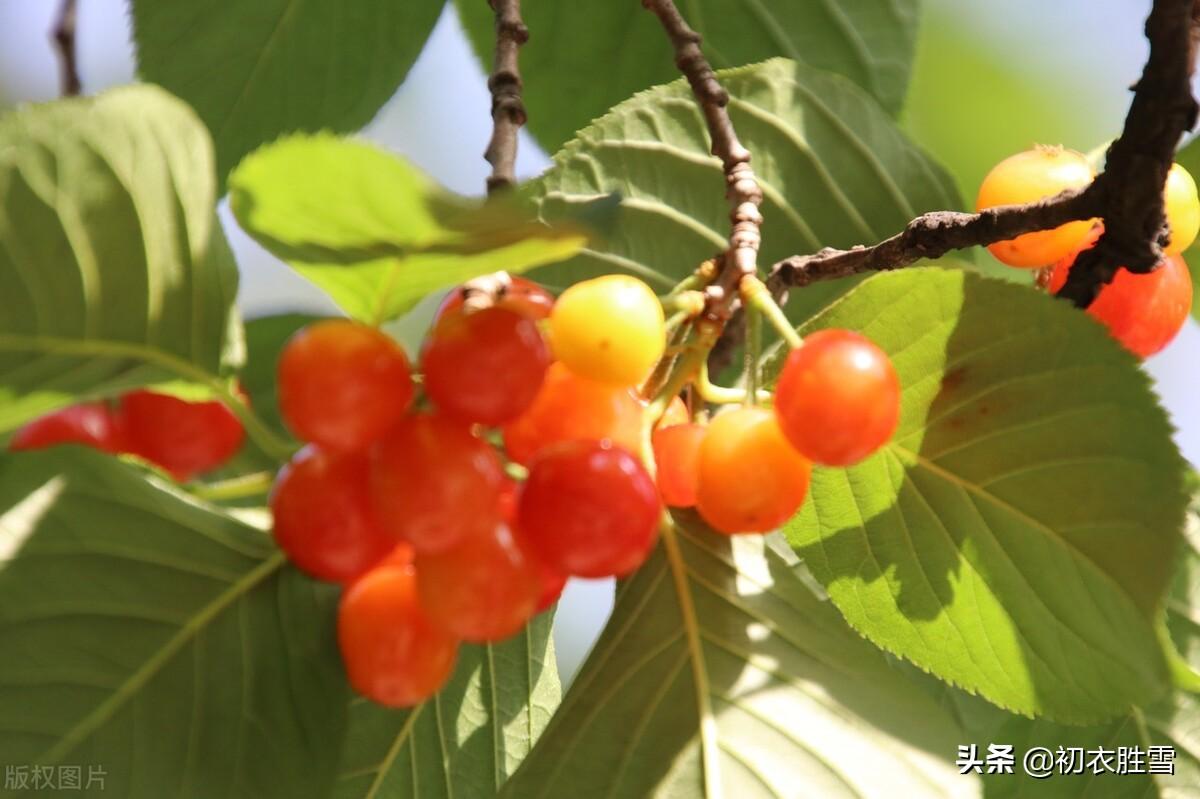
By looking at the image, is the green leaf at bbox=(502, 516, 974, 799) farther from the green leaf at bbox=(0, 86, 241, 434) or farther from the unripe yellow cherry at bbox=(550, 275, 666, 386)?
the green leaf at bbox=(0, 86, 241, 434)

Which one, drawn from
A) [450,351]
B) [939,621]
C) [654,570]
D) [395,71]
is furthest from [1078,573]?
[395,71]

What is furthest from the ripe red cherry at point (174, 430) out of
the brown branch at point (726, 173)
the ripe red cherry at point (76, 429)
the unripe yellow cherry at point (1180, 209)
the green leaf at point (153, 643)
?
the unripe yellow cherry at point (1180, 209)

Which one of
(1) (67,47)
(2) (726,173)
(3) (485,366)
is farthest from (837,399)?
(1) (67,47)

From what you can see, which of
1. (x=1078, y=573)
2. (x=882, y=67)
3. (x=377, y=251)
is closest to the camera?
(x=377, y=251)

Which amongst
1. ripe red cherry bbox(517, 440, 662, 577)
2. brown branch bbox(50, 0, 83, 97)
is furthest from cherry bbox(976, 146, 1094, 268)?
brown branch bbox(50, 0, 83, 97)

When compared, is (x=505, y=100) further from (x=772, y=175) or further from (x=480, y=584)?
(x=480, y=584)

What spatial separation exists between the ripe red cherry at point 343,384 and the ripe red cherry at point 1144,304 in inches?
19.7

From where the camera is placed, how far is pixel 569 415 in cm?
67

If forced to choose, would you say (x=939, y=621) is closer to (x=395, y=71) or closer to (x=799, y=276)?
(x=799, y=276)

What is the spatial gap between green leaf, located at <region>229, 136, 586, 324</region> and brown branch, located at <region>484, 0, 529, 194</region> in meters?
0.17

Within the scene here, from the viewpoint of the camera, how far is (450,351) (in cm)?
61

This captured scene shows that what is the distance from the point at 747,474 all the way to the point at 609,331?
0.37 ft

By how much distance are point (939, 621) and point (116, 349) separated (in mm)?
543

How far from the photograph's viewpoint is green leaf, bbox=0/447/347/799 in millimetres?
688
